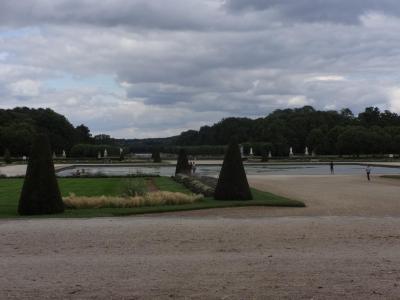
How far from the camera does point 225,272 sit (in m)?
7.21

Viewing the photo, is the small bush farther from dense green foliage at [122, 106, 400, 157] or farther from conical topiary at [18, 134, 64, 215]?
dense green foliage at [122, 106, 400, 157]

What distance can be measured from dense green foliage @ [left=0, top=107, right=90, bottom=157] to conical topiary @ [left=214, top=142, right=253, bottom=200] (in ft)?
240

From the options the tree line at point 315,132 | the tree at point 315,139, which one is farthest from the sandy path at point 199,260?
the tree at point 315,139

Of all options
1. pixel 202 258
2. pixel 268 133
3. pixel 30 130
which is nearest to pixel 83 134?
pixel 30 130

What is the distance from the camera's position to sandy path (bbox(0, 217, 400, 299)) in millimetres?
6305


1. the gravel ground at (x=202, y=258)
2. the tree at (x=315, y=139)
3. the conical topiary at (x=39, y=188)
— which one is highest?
the tree at (x=315, y=139)

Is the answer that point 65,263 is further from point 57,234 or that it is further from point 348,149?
point 348,149

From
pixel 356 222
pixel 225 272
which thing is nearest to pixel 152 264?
pixel 225 272

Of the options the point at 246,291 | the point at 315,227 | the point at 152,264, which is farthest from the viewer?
the point at 315,227

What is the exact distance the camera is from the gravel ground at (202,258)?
6309 millimetres

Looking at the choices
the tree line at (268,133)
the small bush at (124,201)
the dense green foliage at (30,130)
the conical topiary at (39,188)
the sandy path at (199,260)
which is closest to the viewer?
the sandy path at (199,260)

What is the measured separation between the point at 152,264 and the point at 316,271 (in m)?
2.11

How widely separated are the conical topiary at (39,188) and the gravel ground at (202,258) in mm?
1630

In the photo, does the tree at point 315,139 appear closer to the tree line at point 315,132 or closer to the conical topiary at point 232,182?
the tree line at point 315,132
